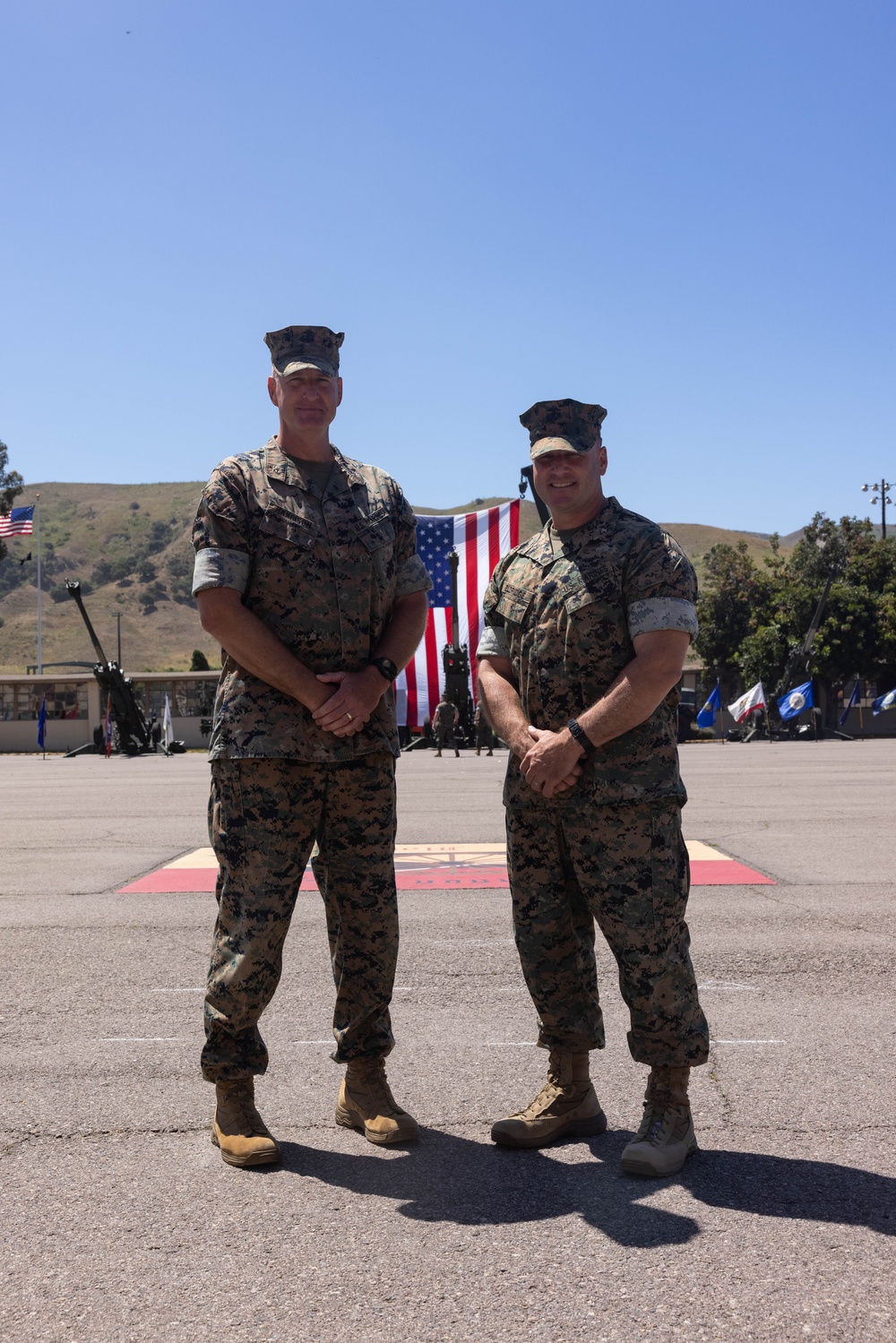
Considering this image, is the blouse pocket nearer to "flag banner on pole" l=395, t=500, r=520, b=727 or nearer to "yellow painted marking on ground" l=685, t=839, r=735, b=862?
"yellow painted marking on ground" l=685, t=839, r=735, b=862

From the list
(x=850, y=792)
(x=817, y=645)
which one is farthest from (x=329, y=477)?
(x=817, y=645)

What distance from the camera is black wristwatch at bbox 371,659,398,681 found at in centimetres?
357

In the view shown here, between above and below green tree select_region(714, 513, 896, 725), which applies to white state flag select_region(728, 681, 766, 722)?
below

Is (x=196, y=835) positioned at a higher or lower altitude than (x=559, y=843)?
lower

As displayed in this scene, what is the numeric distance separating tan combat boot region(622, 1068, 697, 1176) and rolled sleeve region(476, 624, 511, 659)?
51.3 inches

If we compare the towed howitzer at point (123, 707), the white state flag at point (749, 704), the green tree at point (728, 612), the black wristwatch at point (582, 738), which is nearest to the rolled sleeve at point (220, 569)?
the black wristwatch at point (582, 738)

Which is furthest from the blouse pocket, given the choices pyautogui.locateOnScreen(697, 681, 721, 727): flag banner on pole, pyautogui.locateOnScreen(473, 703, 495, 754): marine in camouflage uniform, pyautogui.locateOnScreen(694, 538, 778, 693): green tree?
pyautogui.locateOnScreen(694, 538, 778, 693): green tree

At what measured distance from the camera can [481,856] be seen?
966cm

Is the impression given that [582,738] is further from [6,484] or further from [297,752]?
[6,484]

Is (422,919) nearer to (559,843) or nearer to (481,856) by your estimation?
(481,856)

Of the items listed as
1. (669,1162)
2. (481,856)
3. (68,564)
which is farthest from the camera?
(68,564)

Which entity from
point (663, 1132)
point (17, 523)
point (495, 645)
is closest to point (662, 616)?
point (495, 645)

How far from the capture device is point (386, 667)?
359 cm

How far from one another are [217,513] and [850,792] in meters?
13.5
